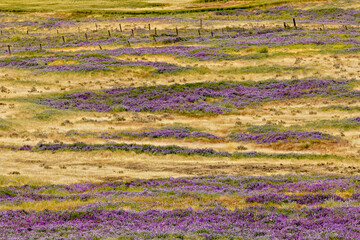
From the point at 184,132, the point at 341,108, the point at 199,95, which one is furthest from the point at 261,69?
the point at 184,132

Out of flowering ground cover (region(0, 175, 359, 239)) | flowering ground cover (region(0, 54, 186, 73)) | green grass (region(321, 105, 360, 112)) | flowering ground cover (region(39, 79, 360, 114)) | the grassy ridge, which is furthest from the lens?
the grassy ridge

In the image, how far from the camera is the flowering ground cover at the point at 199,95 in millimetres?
48094

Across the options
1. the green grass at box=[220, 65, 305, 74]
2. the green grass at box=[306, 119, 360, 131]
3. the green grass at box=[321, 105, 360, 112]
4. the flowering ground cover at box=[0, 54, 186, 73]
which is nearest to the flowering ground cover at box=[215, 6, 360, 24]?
the green grass at box=[220, 65, 305, 74]

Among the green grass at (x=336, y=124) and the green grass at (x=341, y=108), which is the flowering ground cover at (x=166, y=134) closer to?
the green grass at (x=336, y=124)

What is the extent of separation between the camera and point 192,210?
768 inches

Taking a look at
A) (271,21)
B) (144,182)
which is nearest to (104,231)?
(144,182)

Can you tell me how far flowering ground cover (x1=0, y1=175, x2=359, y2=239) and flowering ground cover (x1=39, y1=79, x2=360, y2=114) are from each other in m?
22.0

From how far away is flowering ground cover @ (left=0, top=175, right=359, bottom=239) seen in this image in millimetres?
16672

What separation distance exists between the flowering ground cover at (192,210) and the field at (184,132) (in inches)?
3.2

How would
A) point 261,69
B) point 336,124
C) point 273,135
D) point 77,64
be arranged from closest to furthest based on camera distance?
point 273,135 < point 336,124 < point 261,69 < point 77,64

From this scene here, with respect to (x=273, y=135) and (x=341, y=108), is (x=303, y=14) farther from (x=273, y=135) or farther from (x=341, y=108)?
(x=273, y=135)

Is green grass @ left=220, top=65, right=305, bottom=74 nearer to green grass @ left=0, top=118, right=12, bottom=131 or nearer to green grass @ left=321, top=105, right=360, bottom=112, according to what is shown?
green grass @ left=321, top=105, right=360, bottom=112

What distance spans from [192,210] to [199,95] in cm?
3204

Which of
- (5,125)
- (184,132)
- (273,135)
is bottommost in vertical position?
(273,135)
